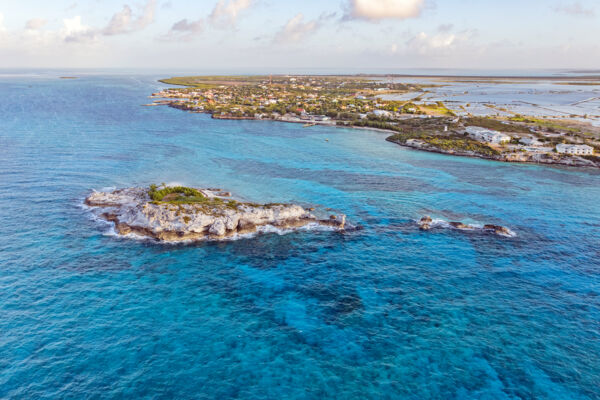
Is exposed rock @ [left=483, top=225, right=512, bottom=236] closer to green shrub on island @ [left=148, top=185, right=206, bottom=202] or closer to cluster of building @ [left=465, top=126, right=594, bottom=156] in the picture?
green shrub on island @ [left=148, top=185, right=206, bottom=202]

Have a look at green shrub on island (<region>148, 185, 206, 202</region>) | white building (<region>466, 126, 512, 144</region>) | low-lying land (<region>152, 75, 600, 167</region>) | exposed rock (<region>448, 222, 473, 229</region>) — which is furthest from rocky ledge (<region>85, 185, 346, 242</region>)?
white building (<region>466, 126, 512, 144</region>)

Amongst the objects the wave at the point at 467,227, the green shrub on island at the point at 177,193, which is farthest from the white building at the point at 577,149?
the green shrub on island at the point at 177,193

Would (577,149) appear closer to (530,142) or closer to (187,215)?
(530,142)

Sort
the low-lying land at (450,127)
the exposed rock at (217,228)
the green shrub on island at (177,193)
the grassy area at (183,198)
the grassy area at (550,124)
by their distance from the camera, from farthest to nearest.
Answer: the grassy area at (550,124) < the low-lying land at (450,127) < the green shrub on island at (177,193) < the grassy area at (183,198) < the exposed rock at (217,228)

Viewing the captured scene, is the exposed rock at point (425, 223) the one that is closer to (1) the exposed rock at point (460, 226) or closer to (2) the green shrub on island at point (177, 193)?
(1) the exposed rock at point (460, 226)

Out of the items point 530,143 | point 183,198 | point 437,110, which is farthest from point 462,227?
point 437,110

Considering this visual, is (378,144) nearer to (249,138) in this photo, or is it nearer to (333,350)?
(249,138)
